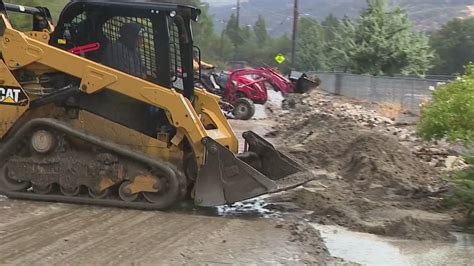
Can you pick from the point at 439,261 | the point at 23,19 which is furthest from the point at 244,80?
the point at 439,261

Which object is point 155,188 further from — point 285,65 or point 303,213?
point 285,65

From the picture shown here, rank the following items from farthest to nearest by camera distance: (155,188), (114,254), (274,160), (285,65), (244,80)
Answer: (285,65)
(244,80)
(274,160)
(155,188)
(114,254)

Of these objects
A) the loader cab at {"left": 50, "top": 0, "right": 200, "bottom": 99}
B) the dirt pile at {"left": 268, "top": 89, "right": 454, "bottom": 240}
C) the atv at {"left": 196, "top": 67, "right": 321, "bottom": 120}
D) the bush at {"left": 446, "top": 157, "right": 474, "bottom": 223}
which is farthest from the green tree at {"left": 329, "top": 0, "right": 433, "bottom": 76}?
the loader cab at {"left": 50, "top": 0, "right": 200, "bottom": 99}

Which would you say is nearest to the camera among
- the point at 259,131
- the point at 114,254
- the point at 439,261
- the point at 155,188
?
the point at 114,254

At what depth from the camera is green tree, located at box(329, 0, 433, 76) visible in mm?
40000

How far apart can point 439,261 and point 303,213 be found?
227 centimetres

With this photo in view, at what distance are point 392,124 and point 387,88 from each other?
936cm

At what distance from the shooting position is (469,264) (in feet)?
24.2

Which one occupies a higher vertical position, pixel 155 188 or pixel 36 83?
pixel 36 83

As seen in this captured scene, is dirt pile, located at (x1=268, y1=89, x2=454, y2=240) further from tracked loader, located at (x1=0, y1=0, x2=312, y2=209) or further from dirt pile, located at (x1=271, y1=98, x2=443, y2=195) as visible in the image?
tracked loader, located at (x1=0, y1=0, x2=312, y2=209)

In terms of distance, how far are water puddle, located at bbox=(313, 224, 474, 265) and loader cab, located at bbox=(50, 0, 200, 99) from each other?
2.80 m

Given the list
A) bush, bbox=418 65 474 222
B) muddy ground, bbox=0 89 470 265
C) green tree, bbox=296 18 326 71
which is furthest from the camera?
green tree, bbox=296 18 326 71

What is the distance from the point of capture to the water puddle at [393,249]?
7.48 meters

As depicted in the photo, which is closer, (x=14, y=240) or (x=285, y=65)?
(x=14, y=240)
